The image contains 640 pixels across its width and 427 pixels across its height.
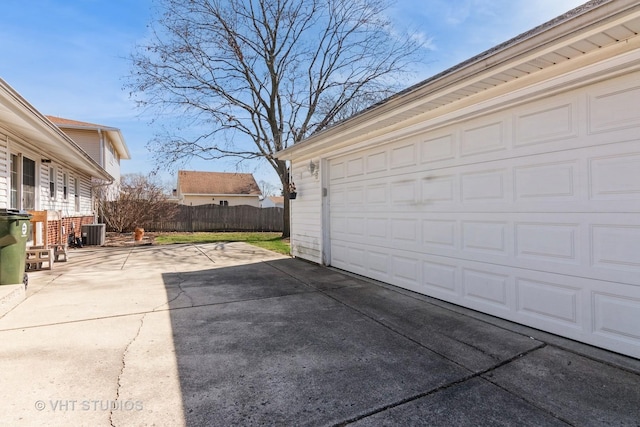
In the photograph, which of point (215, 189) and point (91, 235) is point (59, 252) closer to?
point (91, 235)

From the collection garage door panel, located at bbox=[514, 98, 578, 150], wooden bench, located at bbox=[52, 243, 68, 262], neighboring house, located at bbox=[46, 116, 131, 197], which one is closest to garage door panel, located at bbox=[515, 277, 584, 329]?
garage door panel, located at bbox=[514, 98, 578, 150]

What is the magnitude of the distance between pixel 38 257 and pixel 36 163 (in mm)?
2872

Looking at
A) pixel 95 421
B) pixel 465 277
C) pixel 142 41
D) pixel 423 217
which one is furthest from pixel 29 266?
pixel 142 41

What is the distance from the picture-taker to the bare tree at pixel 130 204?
15719 mm

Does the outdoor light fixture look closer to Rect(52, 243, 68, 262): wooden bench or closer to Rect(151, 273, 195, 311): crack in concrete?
Rect(151, 273, 195, 311): crack in concrete

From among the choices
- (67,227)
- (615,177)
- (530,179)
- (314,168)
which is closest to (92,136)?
(67,227)

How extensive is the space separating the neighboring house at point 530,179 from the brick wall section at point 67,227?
858 cm

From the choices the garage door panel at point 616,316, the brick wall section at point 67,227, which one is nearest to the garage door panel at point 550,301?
the garage door panel at point 616,316

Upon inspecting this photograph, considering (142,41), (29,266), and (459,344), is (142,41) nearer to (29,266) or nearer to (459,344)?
(29,266)

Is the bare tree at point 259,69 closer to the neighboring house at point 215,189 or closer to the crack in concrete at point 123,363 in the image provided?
the crack in concrete at point 123,363

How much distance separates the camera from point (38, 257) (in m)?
6.62

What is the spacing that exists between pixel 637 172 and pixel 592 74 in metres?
0.90

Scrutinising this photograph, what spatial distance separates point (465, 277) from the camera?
4141 millimetres

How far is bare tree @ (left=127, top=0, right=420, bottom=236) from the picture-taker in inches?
545
